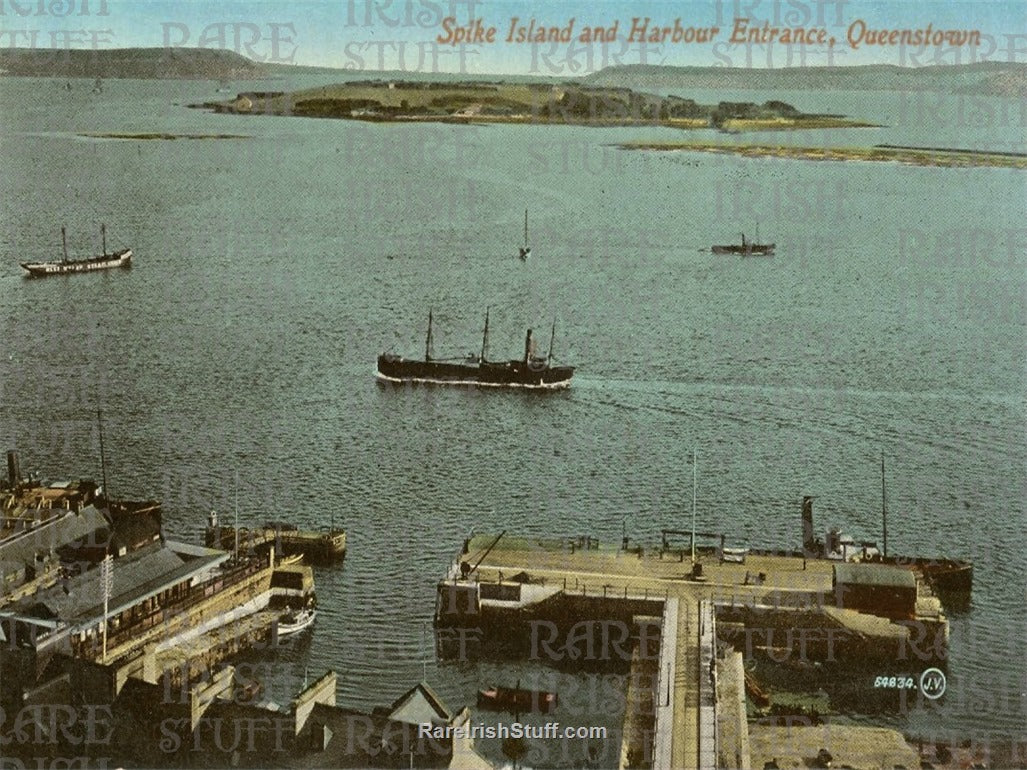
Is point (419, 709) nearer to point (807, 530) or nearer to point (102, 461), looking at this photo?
point (807, 530)

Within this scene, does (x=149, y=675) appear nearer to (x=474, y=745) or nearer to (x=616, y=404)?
(x=474, y=745)

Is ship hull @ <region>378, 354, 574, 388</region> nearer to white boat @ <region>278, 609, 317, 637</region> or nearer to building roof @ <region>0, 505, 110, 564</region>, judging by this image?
building roof @ <region>0, 505, 110, 564</region>

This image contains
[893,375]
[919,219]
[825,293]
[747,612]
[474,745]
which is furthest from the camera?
[919,219]

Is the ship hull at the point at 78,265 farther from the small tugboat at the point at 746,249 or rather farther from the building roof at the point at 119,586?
the building roof at the point at 119,586

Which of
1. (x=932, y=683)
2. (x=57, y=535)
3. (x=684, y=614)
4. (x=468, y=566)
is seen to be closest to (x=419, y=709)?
(x=684, y=614)

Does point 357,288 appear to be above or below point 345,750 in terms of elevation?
above

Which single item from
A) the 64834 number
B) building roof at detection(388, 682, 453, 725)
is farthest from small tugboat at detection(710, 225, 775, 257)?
building roof at detection(388, 682, 453, 725)

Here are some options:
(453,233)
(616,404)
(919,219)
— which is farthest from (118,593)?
(919,219)
